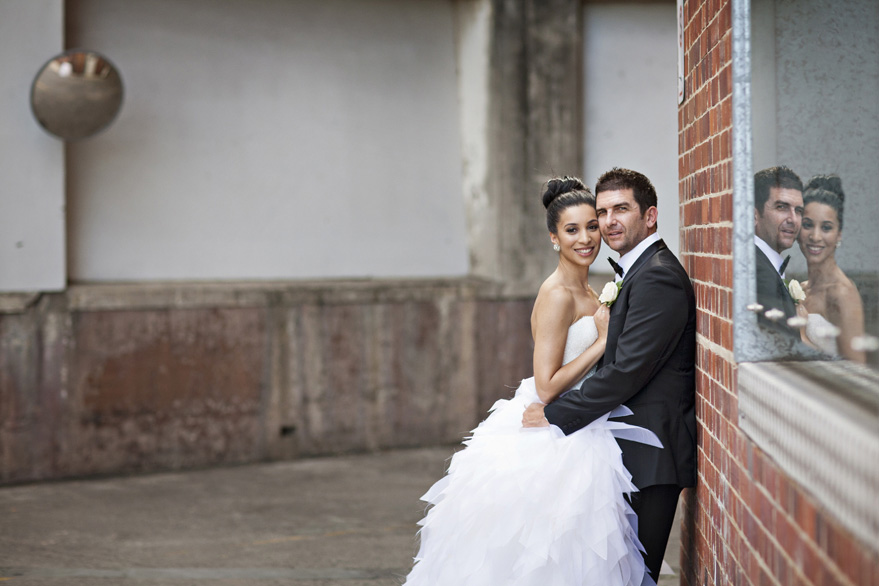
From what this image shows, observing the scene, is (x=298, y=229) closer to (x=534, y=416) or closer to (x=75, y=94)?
(x=75, y=94)

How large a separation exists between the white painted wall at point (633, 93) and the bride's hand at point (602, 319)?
15.8 feet

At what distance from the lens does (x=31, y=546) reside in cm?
533

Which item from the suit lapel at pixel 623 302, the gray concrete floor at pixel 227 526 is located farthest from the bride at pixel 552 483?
the gray concrete floor at pixel 227 526

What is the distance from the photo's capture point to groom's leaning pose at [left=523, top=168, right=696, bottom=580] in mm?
3158

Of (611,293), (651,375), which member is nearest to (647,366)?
(651,375)

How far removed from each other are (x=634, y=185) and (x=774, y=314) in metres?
0.98

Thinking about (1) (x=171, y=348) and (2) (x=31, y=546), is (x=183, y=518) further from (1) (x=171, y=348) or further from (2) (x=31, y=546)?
(1) (x=171, y=348)

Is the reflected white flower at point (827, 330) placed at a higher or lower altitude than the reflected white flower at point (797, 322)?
lower

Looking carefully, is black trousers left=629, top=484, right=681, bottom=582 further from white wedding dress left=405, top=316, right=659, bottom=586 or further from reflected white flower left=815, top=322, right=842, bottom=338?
reflected white flower left=815, top=322, right=842, bottom=338

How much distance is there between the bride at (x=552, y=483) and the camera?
126 inches

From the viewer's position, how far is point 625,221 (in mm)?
3367

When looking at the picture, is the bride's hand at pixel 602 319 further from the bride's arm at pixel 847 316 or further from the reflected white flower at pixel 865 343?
the reflected white flower at pixel 865 343

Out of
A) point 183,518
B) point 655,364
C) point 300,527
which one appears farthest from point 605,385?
point 183,518

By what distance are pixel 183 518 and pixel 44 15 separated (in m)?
3.83
